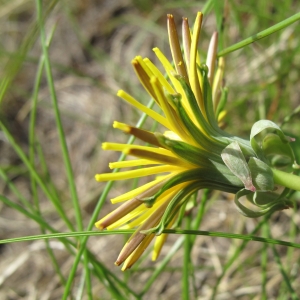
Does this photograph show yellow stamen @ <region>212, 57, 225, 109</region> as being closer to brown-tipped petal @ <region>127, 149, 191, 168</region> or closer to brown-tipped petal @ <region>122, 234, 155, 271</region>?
brown-tipped petal @ <region>127, 149, 191, 168</region>

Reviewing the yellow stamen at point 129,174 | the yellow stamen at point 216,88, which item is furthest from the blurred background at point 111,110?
the yellow stamen at point 129,174

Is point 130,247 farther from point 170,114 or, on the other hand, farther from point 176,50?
point 176,50

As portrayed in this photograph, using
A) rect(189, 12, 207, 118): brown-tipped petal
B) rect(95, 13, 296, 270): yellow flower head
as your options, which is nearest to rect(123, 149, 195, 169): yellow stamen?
rect(95, 13, 296, 270): yellow flower head

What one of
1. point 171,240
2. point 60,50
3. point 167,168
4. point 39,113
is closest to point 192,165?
point 167,168

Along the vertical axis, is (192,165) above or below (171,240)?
above

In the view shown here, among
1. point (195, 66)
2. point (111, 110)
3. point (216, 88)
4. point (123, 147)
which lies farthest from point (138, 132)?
point (111, 110)

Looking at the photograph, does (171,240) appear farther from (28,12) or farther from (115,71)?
(28,12)

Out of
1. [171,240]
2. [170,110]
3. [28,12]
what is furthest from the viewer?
[28,12]
